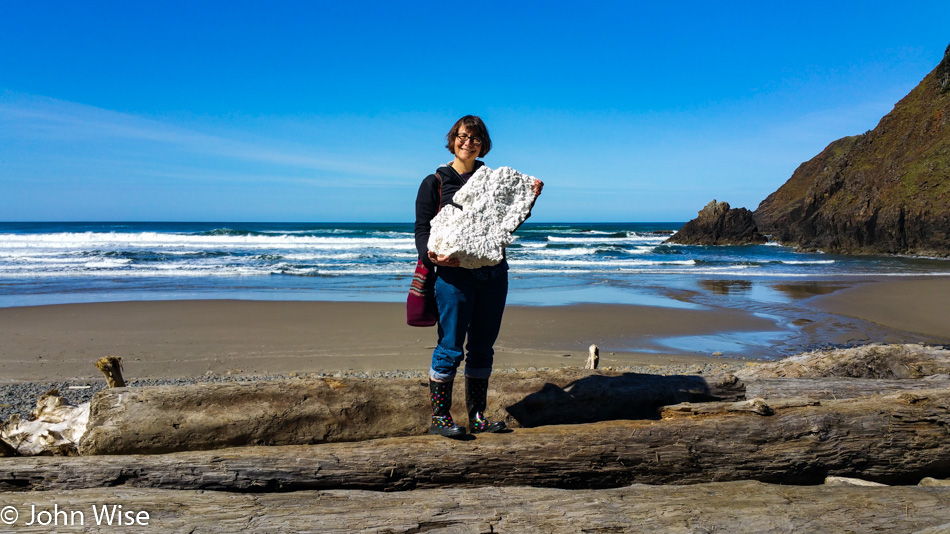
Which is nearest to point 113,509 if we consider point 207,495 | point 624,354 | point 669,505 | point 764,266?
point 207,495

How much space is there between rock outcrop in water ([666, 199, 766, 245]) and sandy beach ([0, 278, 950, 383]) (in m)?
35.3

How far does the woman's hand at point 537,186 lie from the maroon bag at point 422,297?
53 centimetres

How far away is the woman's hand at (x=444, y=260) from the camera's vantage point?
270 centimetres

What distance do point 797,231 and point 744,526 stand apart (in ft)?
155

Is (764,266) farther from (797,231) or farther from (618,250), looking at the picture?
(797,231)

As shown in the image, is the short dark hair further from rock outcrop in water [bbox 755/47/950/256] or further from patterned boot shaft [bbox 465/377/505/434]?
rock outcrop in water [bbox 755/47/950/256]

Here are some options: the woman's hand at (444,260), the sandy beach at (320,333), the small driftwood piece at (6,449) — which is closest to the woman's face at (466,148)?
the woman's hand at (444,260)

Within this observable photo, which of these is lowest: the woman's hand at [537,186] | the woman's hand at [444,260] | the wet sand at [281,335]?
the wet sand at [281,335]

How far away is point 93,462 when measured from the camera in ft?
→ 8.41

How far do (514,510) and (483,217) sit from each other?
1.41m

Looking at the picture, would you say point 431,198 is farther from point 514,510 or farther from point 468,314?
point 514,510

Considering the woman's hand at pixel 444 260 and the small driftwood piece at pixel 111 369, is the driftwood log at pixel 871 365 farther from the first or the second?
the small driftwood piece at pixel 111 369

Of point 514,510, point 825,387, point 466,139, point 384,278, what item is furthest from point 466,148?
point 384,278

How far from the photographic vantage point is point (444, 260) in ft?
8.87
